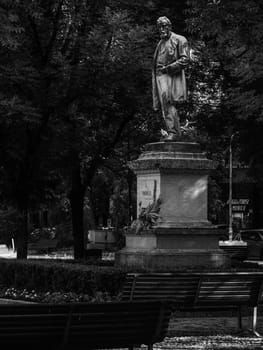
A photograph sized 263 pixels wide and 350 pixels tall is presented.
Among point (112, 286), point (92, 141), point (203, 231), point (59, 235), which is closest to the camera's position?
point (112, 286)

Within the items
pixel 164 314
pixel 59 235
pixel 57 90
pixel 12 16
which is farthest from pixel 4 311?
pixel 59 235

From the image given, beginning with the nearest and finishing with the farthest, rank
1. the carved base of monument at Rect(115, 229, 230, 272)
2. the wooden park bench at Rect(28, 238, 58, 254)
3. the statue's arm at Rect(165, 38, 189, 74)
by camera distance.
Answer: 1. the carved base of monument at Rect(115, 229, 230, 272)
2. the statue's arm at Rect(165, 38, 189, 74)
3. the wooden park bench at Rect(28, 238, 58, 254)

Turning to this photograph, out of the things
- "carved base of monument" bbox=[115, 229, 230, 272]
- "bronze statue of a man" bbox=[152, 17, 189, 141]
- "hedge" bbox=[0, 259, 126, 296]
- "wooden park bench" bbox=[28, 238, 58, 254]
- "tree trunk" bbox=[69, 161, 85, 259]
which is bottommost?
"wooden park bench" bbox=[28, 238, 58, 254]

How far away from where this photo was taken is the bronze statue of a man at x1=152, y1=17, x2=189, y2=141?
20625 mm

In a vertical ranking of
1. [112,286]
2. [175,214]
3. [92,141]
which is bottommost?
[112,286]

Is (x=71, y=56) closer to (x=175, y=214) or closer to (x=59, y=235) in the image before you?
(x=175, y=214)

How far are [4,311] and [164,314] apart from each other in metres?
1.81

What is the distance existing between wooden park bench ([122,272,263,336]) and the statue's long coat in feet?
21.9

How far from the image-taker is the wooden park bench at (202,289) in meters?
14.4

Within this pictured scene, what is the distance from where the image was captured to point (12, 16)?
21188 mm

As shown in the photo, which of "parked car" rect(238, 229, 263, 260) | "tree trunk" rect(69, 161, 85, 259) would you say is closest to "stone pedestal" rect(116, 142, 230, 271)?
"tree trunk" rect(69, 161, 85, 259)

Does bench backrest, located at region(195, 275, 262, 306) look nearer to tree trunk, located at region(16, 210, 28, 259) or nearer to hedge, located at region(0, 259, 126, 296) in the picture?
hedge, located at region(0, 259, 126, 296)

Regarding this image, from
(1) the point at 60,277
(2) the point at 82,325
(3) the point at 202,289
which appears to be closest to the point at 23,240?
(1) the point at 60,277

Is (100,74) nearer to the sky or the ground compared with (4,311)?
nearer to the sky
